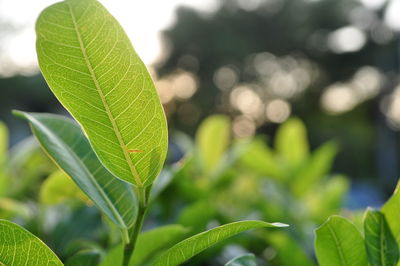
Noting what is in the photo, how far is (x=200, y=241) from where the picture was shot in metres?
0.53

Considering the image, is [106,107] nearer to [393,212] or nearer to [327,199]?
[393,212]

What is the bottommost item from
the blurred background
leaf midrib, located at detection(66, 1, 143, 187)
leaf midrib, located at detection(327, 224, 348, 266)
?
the blurred background

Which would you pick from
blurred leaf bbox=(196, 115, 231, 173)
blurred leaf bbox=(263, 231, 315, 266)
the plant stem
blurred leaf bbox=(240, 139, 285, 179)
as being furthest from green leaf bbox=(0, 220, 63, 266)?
blurred leaf bbox=(240, 139, 285, 179)

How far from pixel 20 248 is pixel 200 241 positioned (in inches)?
6.8

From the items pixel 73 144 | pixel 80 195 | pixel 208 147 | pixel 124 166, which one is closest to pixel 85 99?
pixel 124 166

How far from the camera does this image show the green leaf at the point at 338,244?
0.57 m

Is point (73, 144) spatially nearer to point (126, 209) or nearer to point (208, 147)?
point (126, 209)

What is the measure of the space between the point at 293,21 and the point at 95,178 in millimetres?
30905

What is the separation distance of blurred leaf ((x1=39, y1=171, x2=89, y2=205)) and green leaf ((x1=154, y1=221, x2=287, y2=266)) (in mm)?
489

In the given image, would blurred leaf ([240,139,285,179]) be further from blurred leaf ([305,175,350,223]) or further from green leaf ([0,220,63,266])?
green leaf ([0,220,63,266])

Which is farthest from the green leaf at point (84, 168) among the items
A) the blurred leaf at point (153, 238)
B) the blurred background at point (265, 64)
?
the blurred background at point (265, 64)

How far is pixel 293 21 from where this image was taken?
30.4 m

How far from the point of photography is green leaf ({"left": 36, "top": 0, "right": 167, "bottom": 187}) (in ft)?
1.53

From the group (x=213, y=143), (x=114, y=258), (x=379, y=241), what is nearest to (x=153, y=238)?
(x=114, y=258)
